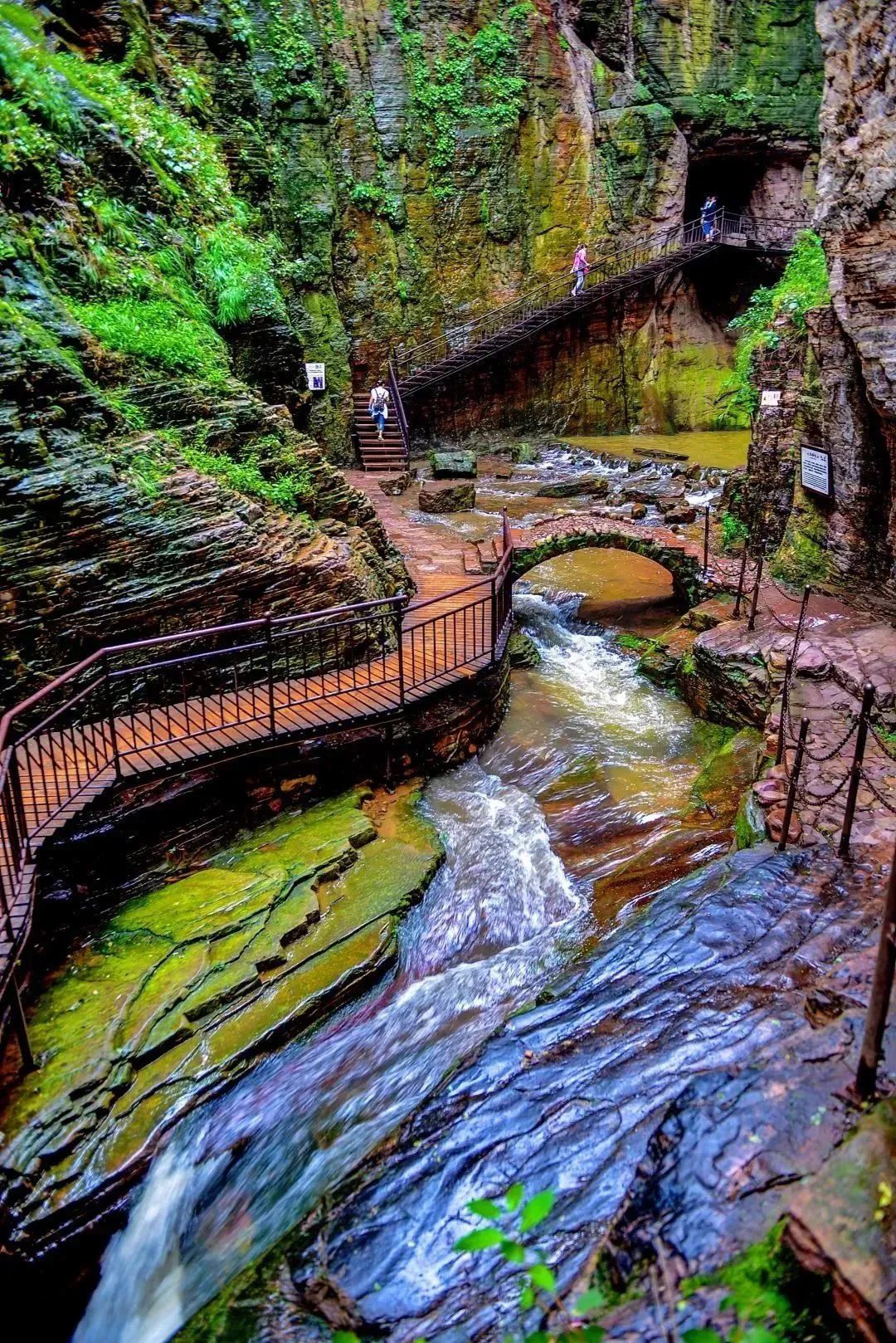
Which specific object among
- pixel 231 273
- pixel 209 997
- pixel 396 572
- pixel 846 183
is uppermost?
pixel 846 183

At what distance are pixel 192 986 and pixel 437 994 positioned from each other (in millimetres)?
2035

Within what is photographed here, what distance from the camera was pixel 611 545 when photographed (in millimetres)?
14250

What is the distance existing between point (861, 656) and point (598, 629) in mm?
5889

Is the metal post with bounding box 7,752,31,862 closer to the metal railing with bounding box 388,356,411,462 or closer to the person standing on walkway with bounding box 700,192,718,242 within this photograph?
the metal railing with bounding box 388,356,411,462

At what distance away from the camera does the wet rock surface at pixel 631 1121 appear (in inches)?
134

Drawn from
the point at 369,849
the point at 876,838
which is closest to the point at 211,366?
the point at 369,849

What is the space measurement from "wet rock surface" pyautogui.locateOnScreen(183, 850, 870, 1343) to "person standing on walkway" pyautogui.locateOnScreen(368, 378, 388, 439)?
1787 centimetres

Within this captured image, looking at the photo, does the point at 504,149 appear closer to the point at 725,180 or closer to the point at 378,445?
the point at 725,180

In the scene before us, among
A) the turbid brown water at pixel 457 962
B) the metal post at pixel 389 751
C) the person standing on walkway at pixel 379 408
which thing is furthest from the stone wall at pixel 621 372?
the metal post at pixel 389 751

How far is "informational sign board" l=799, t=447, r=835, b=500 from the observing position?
11445mm

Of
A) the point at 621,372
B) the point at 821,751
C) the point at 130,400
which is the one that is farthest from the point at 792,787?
the point at 621,372

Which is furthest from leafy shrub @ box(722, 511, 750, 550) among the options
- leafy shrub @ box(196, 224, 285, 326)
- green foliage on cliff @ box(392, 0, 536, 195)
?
green foliage on cliff @ box(392, 0, 536, 195)

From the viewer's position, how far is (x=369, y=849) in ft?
27.7

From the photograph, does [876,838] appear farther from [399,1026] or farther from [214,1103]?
[214,1103]
